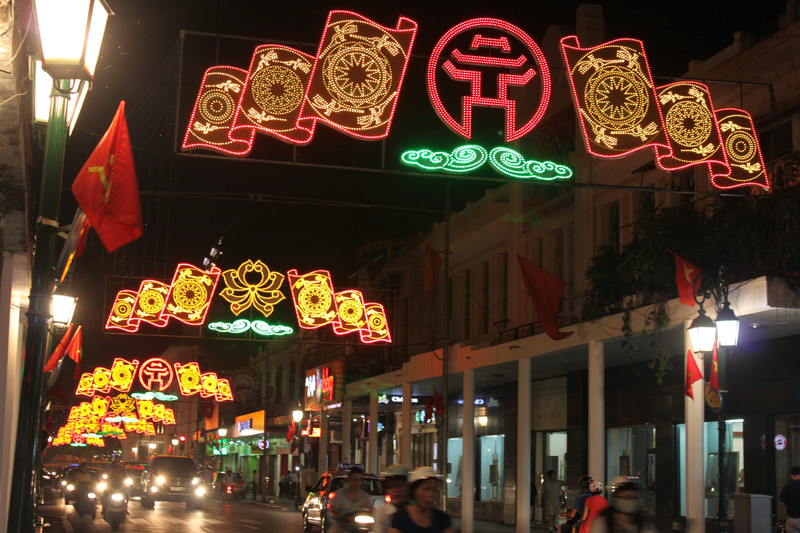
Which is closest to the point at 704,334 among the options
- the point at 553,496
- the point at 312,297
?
the point at 553,496

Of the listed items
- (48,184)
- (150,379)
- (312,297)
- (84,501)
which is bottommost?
(84,501)

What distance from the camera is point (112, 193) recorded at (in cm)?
945

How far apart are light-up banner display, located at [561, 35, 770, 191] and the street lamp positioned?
384 inches

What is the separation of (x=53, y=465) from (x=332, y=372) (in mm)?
42504

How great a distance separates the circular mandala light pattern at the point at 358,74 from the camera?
15953mm

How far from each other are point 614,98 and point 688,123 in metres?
1.39

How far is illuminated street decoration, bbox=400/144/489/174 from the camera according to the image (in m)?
15.4

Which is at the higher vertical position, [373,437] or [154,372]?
[154,372]

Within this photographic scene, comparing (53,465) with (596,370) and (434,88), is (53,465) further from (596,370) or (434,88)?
(434,88)

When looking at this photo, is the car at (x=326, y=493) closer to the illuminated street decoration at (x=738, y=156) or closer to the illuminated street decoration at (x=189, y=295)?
Answer: the illuminated street decoration at (x=189, y=295)

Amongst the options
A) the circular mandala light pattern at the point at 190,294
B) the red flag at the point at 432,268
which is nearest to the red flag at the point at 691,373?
the red flag at the point at 432,268

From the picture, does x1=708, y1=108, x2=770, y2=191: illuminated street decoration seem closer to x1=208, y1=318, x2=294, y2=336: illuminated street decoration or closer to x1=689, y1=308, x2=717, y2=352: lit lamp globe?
x1=689, y1=308, x2=717, y2=352: lit lamp globe

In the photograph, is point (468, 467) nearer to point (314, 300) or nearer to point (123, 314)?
point (314, 300)

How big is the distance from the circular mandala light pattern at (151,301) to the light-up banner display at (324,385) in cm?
1603
